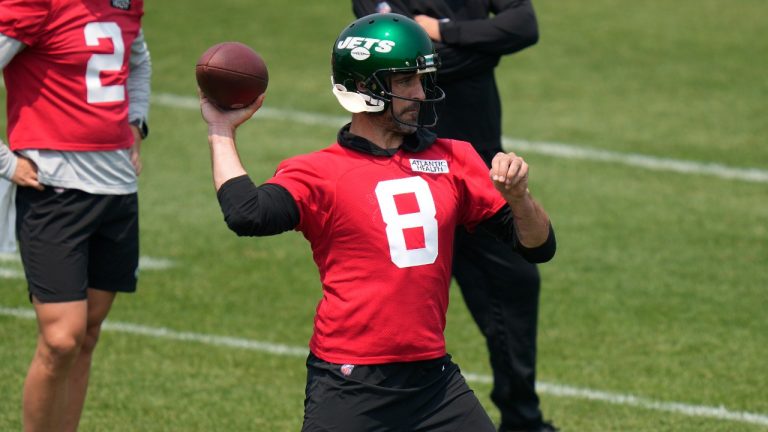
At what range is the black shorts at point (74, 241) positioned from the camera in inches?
250

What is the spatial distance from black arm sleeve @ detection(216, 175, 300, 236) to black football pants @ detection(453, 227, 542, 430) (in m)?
2.26

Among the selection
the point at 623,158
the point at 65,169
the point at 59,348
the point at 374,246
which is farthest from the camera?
the point at 623,158

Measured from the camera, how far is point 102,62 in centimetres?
648

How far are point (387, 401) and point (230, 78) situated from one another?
1229 mm

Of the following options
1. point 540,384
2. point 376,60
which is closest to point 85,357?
point 376,60

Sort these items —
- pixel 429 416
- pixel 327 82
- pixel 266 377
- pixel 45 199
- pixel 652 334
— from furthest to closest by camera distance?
pixel 327 82 < pixel 652 334 < pixel 266 377 < pixel 45 199 < pixel 429 416

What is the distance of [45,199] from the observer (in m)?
6.45

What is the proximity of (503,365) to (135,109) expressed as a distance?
2115 mm

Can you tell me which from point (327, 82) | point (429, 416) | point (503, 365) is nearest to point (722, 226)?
point (503, 365)

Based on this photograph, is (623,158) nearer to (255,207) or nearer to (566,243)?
(566,243)

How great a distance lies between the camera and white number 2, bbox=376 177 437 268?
16.9ft

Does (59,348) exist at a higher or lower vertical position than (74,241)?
lower

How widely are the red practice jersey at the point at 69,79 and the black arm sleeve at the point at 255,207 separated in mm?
1652

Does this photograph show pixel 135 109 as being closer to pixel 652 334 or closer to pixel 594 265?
pixel 652 334
